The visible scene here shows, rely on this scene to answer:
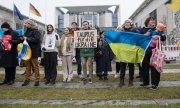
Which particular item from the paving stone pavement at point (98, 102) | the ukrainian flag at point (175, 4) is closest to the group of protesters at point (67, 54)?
the ukrainian flag at point (175, 4)

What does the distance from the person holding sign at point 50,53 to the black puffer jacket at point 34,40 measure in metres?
→ 0.34

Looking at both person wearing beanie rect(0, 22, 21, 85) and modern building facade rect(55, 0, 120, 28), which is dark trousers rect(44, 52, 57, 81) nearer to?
person wearing beanie rect(0, 22, 21, 85)

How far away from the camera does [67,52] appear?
12.3 m

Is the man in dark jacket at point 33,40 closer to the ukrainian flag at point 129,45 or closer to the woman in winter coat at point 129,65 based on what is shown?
the ukrainian flag at point 129,45

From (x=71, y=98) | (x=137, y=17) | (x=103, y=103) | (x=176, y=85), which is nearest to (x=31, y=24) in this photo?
(x=71, y=98)

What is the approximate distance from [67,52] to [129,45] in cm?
221

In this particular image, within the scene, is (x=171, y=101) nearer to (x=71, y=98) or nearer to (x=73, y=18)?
(x=71, y=98)

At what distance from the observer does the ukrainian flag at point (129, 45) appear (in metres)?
11.0

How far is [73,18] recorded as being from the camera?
37.1 meters

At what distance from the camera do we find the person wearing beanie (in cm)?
1170

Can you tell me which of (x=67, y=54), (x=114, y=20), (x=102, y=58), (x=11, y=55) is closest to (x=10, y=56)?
(x=11, y=55)

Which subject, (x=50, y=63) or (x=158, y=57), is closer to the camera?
(x=158, y=57)

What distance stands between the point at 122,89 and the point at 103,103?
200cm

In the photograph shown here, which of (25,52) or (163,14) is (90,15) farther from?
(25,52)
